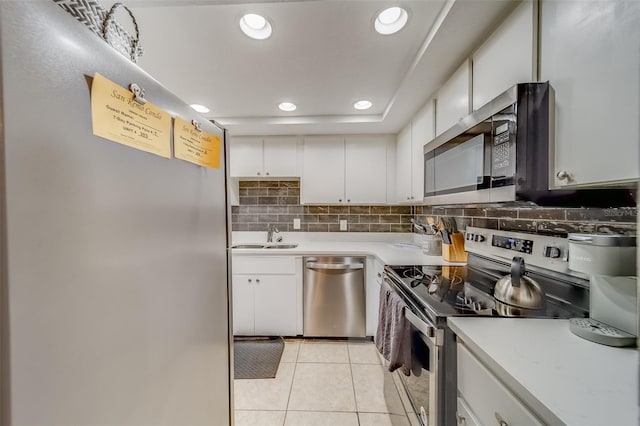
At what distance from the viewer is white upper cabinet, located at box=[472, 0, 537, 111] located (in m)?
0.94

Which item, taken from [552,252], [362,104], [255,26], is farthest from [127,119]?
[362,104]

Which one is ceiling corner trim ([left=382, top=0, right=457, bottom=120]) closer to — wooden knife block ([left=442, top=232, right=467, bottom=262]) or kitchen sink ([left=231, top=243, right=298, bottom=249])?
wooden knife block ([left=442, top=232, right=467, bottom=262])

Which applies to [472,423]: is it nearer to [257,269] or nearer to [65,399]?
[65,399]

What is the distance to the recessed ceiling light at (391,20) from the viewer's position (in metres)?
1.18

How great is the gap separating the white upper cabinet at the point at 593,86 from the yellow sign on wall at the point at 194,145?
111 centimetres

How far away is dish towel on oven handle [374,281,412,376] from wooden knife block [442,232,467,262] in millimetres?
723

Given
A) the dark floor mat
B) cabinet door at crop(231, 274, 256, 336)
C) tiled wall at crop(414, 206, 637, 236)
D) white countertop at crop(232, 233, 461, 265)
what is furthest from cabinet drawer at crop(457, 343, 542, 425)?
cabinet door at crop(231, 274, 256, 336)

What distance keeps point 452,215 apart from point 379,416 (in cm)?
158

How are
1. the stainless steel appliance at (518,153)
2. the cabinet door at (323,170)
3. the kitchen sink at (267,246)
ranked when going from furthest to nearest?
the kitchen sink at (267,246) < the cabinet door at (323,170) < the stainless steel appliance at (518,153)

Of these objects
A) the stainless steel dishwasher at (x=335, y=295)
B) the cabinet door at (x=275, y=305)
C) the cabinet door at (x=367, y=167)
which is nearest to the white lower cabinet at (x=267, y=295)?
the cabinet door at (x=275, y=305)

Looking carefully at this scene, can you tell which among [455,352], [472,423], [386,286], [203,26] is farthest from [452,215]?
[203,26]

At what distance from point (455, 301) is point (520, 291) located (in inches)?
9.4

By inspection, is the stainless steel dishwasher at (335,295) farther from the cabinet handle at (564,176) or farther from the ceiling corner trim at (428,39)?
the cabinet handle at (564,176)

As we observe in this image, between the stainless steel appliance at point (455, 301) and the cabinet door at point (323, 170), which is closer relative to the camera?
the stainless steel appliance at point (455, 301)
